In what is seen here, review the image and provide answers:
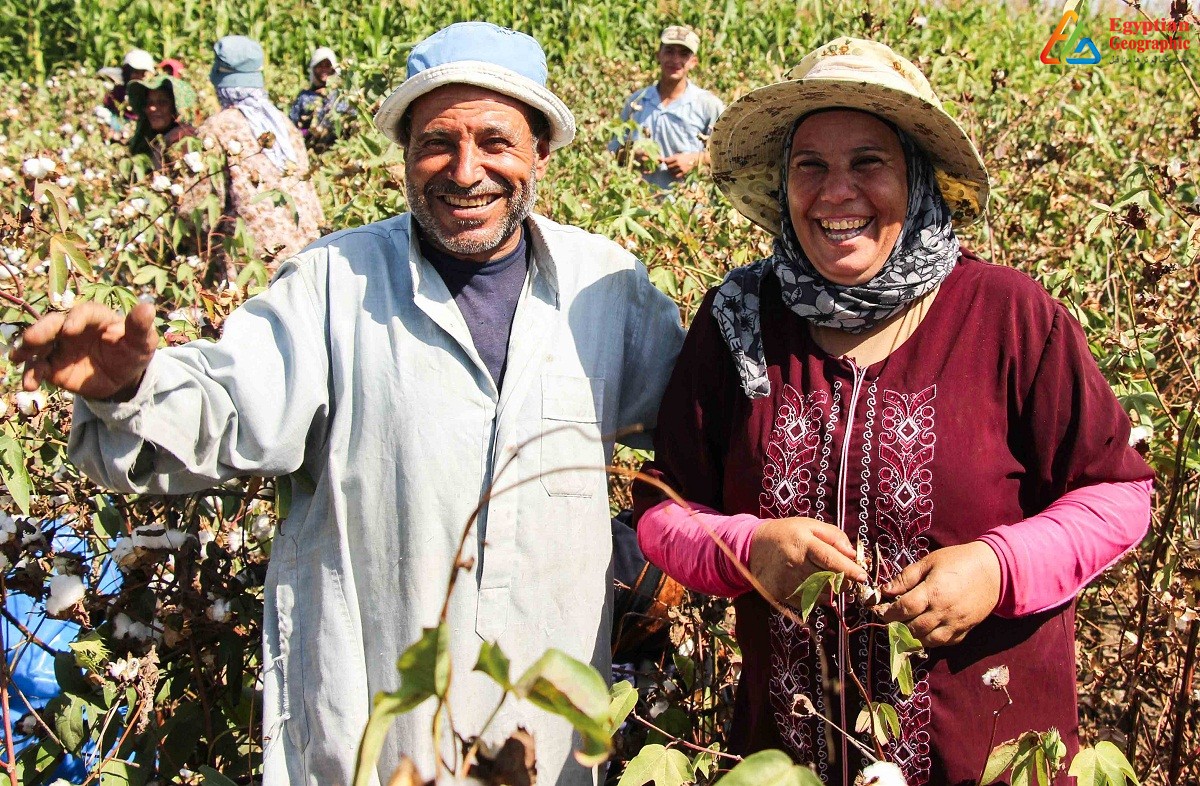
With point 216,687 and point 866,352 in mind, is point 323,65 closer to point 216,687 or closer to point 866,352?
point 216,687

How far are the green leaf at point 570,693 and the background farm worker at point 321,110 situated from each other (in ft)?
11.6

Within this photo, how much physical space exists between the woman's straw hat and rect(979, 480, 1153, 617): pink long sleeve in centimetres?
48

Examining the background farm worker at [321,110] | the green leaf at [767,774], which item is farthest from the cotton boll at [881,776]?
the background farm worker at [321,110]

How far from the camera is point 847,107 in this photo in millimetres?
1685

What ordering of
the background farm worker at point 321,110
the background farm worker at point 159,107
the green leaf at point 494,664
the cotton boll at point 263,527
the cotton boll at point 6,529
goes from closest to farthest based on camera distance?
1. the green leaf at point 494,664
2. the cotton boll at point 6,529
3. the cotton boll at point 263,527
4. the background farm worker at point 321,110
5. the background farm worker at point 159,107

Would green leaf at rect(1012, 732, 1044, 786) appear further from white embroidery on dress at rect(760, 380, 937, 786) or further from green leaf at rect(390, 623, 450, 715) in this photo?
green leaf at rect(390, 623, 450, 715)

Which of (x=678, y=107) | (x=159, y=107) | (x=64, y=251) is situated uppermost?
(x=159, y=107)

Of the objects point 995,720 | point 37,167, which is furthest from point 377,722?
point 37,167

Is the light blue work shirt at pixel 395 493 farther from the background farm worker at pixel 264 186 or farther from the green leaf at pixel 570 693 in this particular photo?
the background farm worker at pixel 264 186

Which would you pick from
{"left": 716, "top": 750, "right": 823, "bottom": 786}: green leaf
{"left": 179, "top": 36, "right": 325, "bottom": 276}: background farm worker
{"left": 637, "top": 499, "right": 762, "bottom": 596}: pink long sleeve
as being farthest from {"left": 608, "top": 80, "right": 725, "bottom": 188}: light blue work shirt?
{"left": 716, "top": 750, "right": 823, "bottom": 786}: green leaf

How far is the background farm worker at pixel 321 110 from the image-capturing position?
4211 millimetres

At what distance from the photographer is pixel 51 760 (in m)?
2.03

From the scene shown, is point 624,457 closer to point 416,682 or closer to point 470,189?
point 470,189

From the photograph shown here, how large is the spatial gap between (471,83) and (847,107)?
0.55 meters
